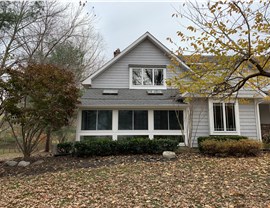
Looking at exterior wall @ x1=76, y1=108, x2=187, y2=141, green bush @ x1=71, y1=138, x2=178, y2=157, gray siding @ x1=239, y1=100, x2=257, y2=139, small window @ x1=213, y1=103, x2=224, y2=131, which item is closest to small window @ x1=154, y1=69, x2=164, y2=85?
exterior wall @ x1=76, y1=108, x2=187, y2=141

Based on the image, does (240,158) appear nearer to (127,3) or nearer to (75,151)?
(75,151)

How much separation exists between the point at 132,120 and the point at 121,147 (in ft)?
7.57

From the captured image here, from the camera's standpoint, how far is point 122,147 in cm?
1039

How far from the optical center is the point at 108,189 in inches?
235

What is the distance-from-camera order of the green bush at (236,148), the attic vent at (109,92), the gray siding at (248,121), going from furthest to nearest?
1. the attic vent at (109,92)
2. the gray siding at (248,121)
3. the green bush at (236,148)

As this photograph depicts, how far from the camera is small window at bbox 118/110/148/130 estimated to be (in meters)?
12.3

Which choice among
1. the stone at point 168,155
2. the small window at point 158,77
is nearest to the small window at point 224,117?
the small window at point 158,77

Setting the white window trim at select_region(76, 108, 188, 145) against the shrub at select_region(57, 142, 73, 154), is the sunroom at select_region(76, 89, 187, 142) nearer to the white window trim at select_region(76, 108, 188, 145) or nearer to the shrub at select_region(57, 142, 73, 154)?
the white window trim at select_region(76, 108, 188, 145)

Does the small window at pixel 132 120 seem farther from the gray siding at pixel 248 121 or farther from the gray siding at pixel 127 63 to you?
the gray siding at pixel 248 121

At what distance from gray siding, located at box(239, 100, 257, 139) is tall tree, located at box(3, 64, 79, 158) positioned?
9.45 metres

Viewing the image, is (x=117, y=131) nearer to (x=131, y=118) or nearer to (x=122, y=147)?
(x=131, y=118)

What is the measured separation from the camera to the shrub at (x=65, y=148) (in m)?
11.0

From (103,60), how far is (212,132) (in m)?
16.7

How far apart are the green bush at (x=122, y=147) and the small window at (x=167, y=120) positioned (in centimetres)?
199
